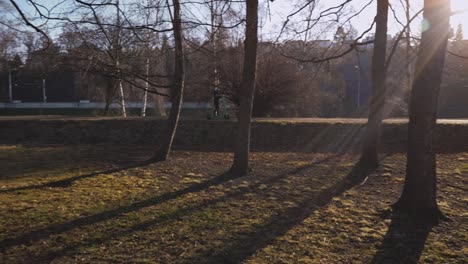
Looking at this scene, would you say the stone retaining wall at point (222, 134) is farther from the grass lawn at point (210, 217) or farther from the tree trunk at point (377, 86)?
the grass lawn at point (210, 217)

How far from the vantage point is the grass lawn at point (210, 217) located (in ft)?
14.8

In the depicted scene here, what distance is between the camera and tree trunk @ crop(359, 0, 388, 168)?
362 inches

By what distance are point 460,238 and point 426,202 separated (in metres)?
0.82

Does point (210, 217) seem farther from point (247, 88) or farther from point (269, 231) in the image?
point (247, 88)

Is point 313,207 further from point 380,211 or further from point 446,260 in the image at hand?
point 446,260

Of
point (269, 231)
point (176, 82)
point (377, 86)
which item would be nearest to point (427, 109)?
point (269, 231)

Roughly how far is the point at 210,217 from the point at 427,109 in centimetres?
303

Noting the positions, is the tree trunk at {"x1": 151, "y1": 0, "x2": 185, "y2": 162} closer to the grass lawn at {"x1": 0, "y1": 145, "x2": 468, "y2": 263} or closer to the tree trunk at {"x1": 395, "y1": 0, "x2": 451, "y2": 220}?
the grass lawn at {"x1": 0, "y1": 145, "x2": 468, "y2": 263}

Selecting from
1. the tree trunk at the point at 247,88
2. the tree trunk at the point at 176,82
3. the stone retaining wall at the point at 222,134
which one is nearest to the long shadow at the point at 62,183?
the tree trunk at the point at 176,82

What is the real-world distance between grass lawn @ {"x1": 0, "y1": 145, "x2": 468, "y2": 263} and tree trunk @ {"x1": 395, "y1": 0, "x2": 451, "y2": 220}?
17.4 inches

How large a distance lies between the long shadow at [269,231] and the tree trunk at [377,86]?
93.4 inches

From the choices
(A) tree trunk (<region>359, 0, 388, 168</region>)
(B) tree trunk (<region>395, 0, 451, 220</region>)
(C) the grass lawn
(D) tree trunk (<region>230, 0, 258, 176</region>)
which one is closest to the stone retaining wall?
(A) tree trunk (<region>359, 0, 388, 168</region>)

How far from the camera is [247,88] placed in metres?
8.34

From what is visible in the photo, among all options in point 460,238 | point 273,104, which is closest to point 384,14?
point 460,238
